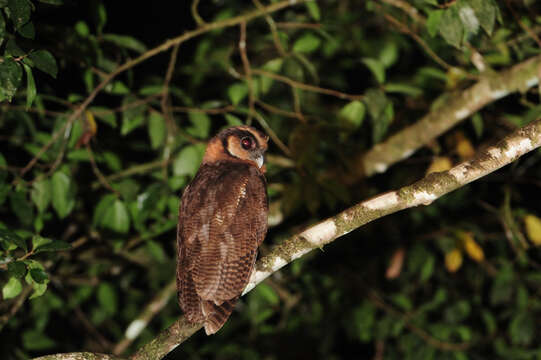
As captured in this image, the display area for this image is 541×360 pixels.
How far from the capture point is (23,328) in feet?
15.8

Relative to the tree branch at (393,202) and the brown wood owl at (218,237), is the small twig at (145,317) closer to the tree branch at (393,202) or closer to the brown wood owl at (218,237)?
the brown wood owl at (218,237)

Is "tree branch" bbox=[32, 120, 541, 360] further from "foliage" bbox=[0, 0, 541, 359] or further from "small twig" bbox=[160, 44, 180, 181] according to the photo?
"small twig" bbox=[160, 44, 180, 181]

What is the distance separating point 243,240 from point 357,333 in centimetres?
305

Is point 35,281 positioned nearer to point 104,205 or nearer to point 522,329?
point 104,205

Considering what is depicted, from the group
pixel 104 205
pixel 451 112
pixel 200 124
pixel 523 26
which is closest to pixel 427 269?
pixel 451 112

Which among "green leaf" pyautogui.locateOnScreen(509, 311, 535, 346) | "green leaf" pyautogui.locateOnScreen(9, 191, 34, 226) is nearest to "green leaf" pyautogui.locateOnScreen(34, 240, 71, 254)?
"green leaf" pyautogui.locateOnScreen(9, 191, 34, 226)

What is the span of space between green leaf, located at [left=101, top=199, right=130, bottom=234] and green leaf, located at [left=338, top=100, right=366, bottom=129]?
64.7 inches

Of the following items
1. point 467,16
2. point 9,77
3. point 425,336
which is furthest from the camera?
point 425,336

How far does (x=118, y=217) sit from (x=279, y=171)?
4.14 ft

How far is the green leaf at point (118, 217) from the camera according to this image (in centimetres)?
366

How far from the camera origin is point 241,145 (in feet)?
11.7

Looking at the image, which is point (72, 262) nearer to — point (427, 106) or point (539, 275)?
point (427, 106)

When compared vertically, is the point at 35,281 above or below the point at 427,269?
above

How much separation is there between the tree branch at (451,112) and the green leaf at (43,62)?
2719 millimetres
